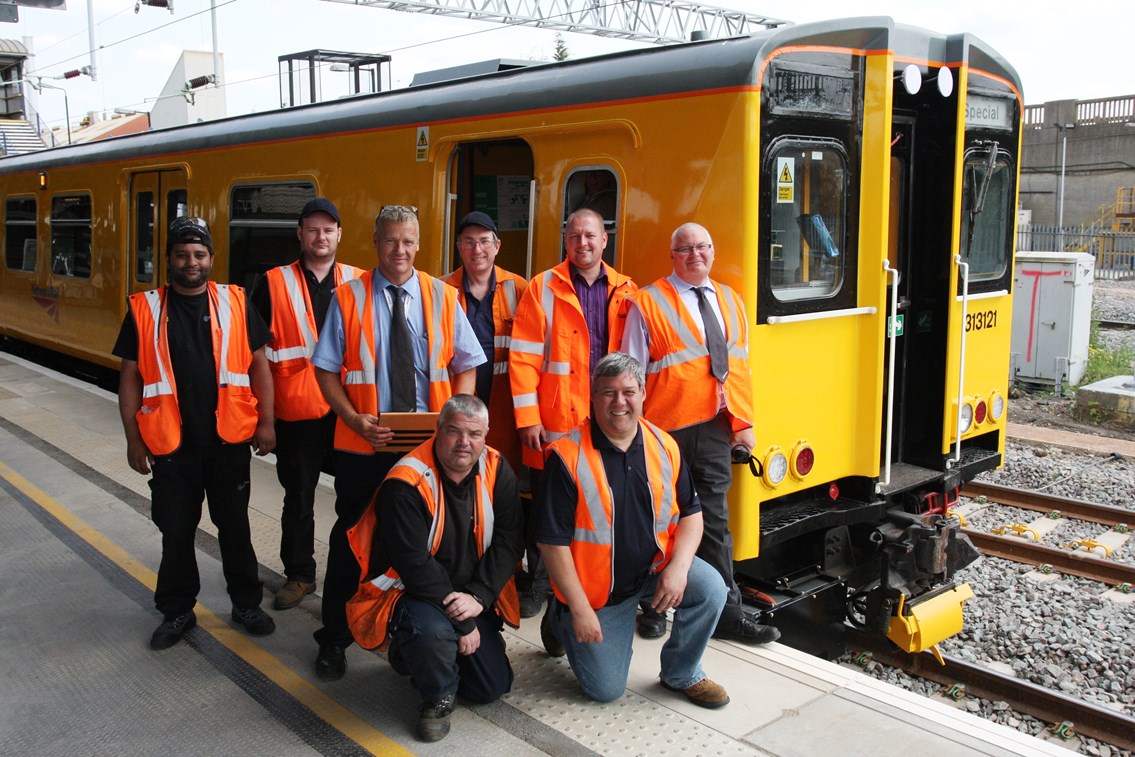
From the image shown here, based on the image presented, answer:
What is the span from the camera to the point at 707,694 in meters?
3.97

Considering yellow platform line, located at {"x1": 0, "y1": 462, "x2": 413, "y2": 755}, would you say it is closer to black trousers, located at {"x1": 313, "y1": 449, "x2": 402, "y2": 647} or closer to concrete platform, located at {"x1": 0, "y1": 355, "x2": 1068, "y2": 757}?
concrete platform, located at {"x1": 0, "y1": 355, "x2": 1068, "y2": 757}

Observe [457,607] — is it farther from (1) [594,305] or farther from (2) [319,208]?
(2) [319,208]

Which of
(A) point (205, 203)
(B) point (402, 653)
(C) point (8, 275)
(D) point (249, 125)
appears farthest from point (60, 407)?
(B) point (402, 653)

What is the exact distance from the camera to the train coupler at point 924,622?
209 inches

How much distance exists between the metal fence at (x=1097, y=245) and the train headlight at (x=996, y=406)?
23.1 meters

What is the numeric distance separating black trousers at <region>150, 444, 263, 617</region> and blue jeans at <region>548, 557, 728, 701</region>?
1537 millimetres

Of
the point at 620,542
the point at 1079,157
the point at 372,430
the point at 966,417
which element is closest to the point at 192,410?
the point at 372,430

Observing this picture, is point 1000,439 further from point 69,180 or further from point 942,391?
point 69,180

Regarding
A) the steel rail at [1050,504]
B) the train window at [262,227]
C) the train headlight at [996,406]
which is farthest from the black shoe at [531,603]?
the steel rail at [1050,504]

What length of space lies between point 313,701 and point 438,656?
684mm

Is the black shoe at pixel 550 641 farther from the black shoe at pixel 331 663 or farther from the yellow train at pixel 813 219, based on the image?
the yellow train at pixel 813 219

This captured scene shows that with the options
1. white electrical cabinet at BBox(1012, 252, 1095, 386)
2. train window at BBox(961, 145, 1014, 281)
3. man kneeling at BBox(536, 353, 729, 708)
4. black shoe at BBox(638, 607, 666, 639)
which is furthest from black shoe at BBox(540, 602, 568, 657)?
white electrical cabinet at BBox(1012, 252, 1095, 386)

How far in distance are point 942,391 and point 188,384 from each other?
388cm

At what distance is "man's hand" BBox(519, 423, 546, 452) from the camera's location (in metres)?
4.75
